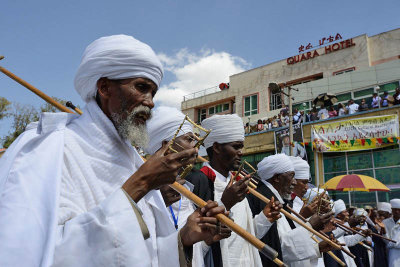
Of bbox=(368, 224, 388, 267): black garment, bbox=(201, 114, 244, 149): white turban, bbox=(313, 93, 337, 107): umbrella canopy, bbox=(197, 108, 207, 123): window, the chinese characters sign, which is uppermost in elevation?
bbox=(197, 108, 207, 123): window

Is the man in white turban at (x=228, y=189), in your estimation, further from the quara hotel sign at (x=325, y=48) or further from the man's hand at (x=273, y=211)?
the quara hotel sign at (x=325, y=48)

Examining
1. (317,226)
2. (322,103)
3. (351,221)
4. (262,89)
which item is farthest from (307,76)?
(317,226)

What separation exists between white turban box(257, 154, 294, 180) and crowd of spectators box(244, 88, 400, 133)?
15.2 metres

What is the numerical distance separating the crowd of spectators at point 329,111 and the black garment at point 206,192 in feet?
56.3

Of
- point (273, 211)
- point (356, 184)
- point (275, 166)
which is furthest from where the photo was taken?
point (356, 184)

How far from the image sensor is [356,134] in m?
18.1

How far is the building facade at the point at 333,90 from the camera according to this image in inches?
703

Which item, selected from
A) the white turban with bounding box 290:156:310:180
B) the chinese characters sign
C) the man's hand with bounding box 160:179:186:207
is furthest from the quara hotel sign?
the man's hand with bounding box 160:179:186:207

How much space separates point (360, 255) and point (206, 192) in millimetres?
7214

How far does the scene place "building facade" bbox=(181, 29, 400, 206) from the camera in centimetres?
1786

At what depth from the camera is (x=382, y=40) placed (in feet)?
76.1

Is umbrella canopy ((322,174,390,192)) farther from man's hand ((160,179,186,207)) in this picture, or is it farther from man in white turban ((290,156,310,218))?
man's hand ((160,179,186,207))

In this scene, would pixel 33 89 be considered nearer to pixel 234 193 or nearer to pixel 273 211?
pixel 234 193

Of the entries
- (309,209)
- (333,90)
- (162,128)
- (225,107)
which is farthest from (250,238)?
(225,107)
